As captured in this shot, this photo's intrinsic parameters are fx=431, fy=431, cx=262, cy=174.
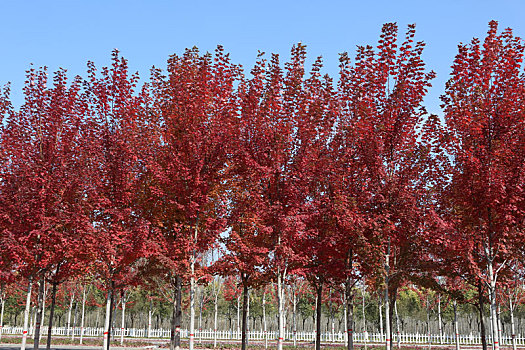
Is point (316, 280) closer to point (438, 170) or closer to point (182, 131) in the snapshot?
point (438, 170)

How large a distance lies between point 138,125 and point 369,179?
7945 millimetres

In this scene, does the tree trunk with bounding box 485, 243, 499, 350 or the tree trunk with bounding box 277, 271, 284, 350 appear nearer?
the tree trunk with bounding box 485, 243, 499, 350

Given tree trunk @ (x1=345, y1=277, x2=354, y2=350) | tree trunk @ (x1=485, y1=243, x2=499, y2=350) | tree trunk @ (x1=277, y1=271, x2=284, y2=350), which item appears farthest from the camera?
tree trunk @ (x1=345, y1=277, x2=354, y2=350)

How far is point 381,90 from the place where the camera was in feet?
44.8

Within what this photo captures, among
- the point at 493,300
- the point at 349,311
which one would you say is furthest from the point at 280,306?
the point at 493,300

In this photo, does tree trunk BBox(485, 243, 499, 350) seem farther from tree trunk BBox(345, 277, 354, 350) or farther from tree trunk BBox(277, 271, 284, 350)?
tree trunk BBox(277, 271, 284, 350)

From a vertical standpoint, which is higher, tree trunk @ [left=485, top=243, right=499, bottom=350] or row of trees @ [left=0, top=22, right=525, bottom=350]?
row of trees @ [left=0, top=22, right=525, bottom=350]

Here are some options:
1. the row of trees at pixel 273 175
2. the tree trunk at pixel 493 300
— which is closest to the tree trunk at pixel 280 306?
the row of trees at pixel 273 175

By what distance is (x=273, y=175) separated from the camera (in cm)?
1384

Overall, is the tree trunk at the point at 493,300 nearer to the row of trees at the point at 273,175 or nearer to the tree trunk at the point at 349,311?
the row of trees at the point at 273,175

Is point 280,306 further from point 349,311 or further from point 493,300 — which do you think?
point 493,300

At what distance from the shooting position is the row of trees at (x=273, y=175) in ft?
40.3

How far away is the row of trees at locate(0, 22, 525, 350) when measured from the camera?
40.3 feet

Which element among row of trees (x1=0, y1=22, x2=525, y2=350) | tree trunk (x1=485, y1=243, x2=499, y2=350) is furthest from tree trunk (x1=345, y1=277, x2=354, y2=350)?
tree trunk (x1=485, y1=243, x2=499, y2=350)
